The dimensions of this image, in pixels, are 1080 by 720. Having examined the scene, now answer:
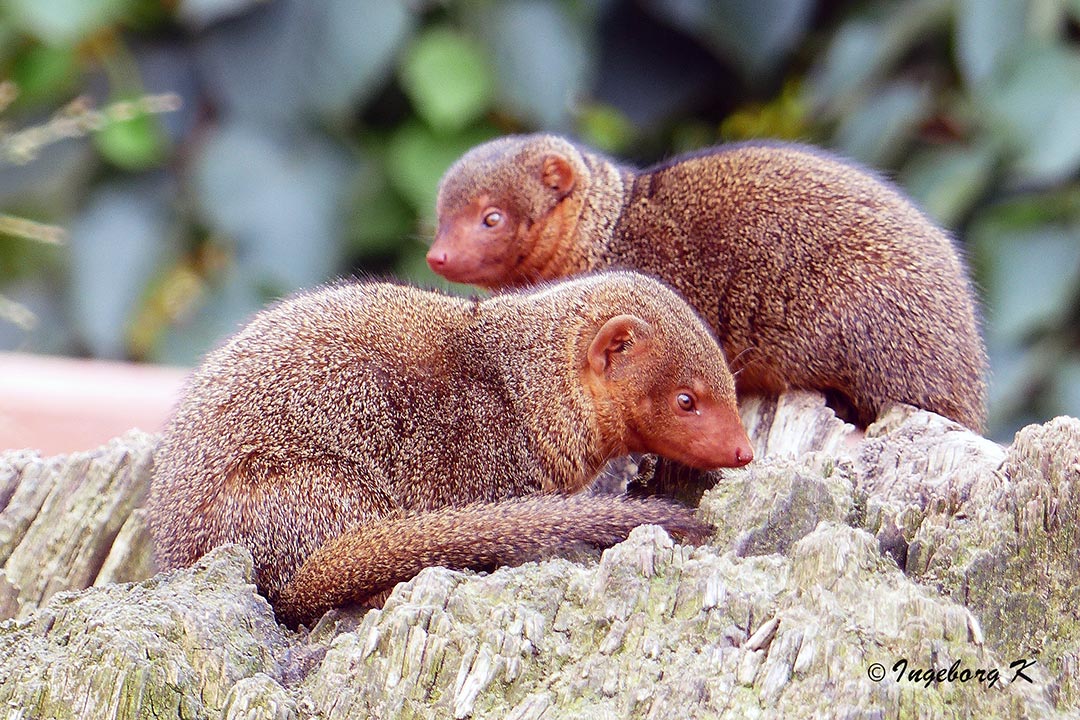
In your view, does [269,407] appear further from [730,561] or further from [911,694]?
[911,694]

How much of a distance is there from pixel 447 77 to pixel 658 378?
6.99 ft

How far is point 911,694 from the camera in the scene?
4.33 feet

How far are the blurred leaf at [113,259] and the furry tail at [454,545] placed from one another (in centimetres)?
255

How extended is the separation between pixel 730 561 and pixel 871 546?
17 centimetres

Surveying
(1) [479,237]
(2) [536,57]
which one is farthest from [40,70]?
(1) [479,237]

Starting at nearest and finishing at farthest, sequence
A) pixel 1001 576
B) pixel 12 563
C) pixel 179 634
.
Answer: pixel 179 634
pixel 1001 576
pixel 12 563

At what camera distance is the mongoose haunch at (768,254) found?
2639 millimetres

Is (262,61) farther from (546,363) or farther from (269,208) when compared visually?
(546,363)

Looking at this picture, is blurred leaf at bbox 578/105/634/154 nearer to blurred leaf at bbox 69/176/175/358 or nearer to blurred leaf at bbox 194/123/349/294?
blurred leaf at bbox 194/123/349/294

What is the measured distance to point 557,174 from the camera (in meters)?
3.17

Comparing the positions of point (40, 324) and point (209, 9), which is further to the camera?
point (40, 324)

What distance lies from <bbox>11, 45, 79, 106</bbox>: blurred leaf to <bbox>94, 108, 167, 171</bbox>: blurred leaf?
227 mm

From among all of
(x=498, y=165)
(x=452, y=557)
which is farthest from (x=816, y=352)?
(x=452, y=557)

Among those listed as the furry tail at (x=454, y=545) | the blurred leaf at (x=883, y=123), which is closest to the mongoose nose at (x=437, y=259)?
the furry tail at (x=454, y=545)
